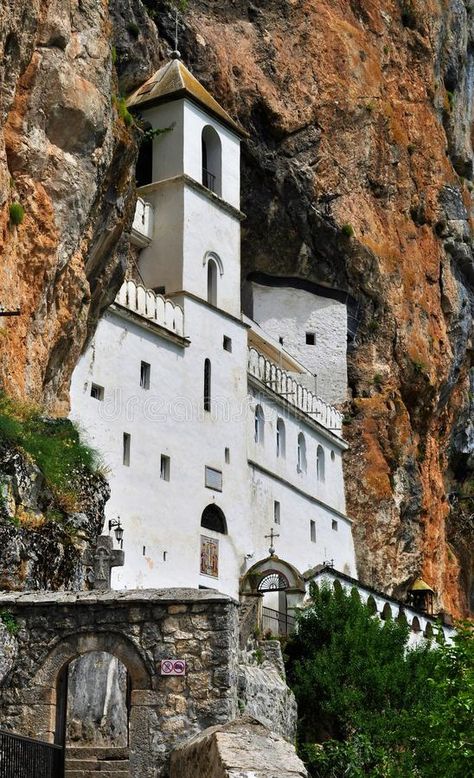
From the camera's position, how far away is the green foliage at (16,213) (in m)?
24.1

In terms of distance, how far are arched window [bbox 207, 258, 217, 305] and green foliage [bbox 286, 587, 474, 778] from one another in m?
9.39

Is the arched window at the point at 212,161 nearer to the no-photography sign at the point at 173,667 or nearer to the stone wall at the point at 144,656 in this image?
the stone wall at the point at 144,656

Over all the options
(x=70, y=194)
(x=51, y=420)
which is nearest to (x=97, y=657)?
(x=51, y=420)

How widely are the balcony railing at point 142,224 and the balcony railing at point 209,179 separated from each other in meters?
2.43

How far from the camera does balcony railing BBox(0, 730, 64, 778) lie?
11.5 meters

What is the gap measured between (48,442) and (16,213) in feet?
17.5

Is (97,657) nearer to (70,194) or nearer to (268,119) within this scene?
(70,194)

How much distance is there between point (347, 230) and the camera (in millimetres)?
43344

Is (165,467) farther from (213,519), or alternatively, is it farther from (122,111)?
(122,111)

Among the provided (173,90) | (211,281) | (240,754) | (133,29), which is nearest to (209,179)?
(173,90)

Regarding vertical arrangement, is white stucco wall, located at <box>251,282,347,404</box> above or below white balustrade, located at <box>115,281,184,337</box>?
above

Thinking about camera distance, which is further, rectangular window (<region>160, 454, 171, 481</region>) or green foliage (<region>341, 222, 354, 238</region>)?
green foliage (<region>341, 222, 354, 238</region>)

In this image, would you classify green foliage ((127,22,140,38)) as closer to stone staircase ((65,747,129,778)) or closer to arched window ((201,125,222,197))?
arched window ((201,125,222,197))

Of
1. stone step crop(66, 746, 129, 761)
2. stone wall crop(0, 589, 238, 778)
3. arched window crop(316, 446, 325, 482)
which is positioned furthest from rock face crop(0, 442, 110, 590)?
arched window crop(316, 446, 325, 482)
